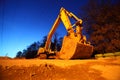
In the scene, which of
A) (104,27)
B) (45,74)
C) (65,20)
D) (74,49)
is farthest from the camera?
(104,27)

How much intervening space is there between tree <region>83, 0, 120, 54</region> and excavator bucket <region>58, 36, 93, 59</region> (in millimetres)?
8605

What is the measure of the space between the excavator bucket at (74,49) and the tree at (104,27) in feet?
28.2

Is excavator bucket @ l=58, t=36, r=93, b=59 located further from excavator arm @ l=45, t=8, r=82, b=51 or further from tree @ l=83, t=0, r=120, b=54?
tree @ l=83, t=0, r=120, b=54

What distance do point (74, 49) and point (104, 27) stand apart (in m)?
11.7

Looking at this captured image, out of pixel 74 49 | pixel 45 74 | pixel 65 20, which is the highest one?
pixel 65 20

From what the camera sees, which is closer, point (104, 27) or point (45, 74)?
point (45, 74)

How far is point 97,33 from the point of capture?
2255 cm

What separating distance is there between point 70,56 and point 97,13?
13.7 m

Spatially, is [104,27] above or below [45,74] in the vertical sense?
above

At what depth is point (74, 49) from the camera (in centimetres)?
1145

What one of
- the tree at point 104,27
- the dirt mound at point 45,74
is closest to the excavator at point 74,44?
the dirt mound at point 45,74

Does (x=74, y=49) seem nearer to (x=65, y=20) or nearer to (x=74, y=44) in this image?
(x=74, y=44)

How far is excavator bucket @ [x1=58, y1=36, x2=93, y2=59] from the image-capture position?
11.5 meters

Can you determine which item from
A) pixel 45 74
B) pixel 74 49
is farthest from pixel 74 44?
pixel 45 74
